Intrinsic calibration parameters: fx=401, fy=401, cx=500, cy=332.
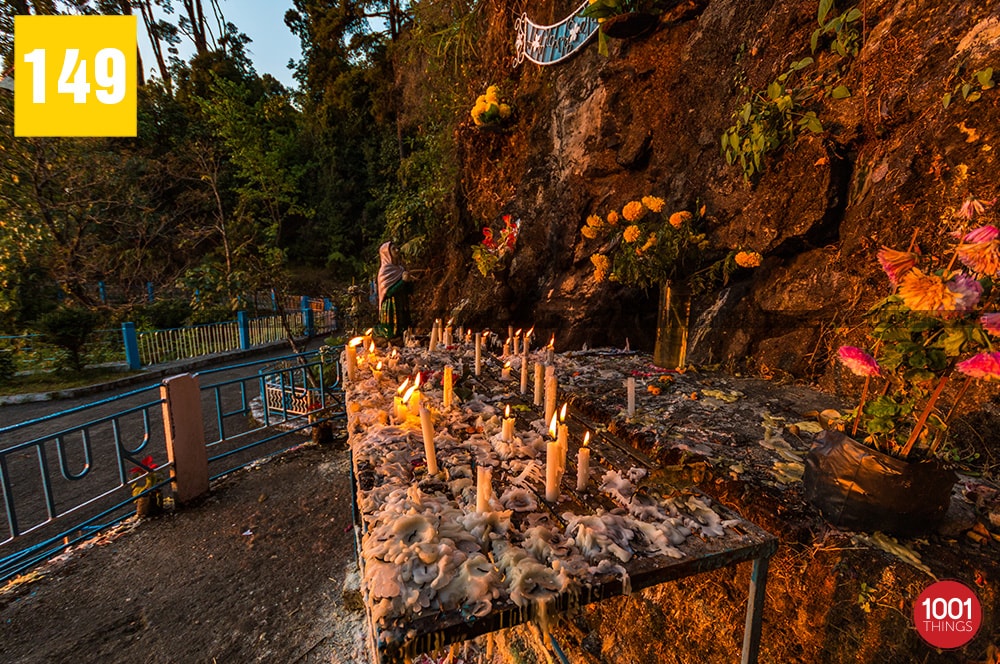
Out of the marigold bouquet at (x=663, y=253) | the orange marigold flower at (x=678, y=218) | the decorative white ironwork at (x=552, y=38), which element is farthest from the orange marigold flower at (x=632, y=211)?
the decorative white ironwork at (x=552, y=38)

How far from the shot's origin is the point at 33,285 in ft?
43.3

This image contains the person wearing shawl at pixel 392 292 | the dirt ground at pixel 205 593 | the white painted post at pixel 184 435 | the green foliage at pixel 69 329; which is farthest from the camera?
the green foliage at pixel 69 329

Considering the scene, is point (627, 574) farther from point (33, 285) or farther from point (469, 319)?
point (33, 285)

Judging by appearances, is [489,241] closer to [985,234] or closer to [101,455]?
[985,234]

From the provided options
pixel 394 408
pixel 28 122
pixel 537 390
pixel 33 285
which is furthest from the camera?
pixel 33 285

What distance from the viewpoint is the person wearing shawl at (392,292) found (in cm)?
594

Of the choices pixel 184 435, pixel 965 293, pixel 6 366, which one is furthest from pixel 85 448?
pixel 6 366

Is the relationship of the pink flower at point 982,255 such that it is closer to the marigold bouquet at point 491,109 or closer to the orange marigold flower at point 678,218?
the orange marigold flower at point 678,218

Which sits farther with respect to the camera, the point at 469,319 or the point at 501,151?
the point at 501,151

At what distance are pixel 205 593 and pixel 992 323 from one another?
18.2 ft

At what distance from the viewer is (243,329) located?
16.3m

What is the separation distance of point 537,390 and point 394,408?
106 centimetres

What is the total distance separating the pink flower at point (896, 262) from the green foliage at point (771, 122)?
113 inches

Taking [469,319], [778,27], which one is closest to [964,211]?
[778,27]
